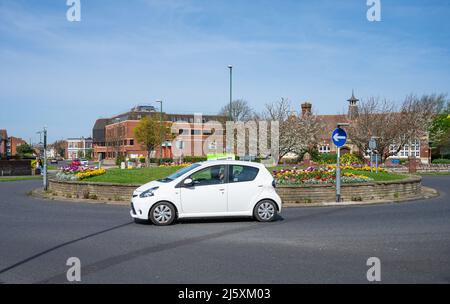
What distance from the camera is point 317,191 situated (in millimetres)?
17031

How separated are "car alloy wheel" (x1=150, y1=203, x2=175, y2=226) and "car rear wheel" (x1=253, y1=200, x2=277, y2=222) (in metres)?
2.08

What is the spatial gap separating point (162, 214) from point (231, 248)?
10.9 ft

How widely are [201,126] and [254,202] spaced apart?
7718cm

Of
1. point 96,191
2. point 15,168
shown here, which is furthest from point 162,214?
point 15,168

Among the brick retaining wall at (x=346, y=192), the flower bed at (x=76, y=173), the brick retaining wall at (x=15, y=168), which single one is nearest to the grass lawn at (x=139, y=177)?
the flower bed at (x=76, y=173)

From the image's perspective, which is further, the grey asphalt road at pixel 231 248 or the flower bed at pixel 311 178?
the flower bed at pixel 311 178

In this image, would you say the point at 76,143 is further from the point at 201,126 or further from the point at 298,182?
the point at 298,182

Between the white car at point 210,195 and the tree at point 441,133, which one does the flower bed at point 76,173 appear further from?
the tree at point 441,133

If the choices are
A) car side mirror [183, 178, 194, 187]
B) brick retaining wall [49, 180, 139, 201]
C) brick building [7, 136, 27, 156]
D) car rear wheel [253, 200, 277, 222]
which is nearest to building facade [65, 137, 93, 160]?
brick building [7, 136, 27, 156]

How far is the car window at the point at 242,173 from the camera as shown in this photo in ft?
39.1

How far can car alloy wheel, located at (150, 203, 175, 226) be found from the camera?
11.6 m

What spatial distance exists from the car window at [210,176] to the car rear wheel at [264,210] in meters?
1.13

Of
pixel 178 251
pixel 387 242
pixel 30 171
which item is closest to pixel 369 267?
pixel 387 242

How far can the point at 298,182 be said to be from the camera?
1773cm
